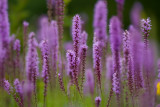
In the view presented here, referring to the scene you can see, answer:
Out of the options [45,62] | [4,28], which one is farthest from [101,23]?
[4,28]

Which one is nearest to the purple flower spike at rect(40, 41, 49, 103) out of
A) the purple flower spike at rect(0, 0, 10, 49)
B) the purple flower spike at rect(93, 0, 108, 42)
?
the purple flower spike at rect(0, 0, 10, 49)

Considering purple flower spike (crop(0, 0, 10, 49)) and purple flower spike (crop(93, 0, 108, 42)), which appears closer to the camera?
purple flower spike (crop(0, 0, 10, 49))

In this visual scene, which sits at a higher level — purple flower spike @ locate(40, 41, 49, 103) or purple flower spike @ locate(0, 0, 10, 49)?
purple flower spike @ locate(0, 0, 10, 49)

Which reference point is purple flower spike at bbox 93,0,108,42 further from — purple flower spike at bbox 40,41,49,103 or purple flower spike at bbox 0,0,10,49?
purple flower spike at bbox 0,0,10,49

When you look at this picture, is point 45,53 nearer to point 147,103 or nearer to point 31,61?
point 31,61

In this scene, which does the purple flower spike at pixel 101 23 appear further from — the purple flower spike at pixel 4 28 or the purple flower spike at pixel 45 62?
the purple flower spike at pixel 4 28

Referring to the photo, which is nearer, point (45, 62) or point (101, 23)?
point (45, 62)

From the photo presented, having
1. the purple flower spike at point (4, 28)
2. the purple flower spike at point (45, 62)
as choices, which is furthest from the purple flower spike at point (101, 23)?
the purple flower spike at point (4, 28)

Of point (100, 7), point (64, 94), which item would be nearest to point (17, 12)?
point (100, 7)

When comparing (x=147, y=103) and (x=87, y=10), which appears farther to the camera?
(x=87, y=10)

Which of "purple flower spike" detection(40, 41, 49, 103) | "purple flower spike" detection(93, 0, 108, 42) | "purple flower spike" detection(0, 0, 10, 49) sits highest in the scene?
"purple flower spike" detection(93, 0, 108, 42)

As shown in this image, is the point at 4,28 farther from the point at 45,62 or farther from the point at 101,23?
the point at 101,23
